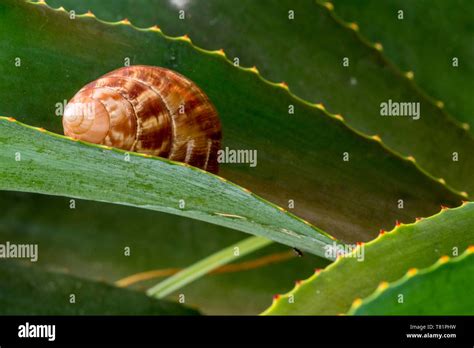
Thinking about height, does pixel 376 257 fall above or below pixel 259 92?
below

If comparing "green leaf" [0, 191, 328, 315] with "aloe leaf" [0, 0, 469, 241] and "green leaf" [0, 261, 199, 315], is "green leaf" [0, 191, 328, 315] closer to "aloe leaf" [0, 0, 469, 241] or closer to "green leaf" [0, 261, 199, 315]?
"green leaf" [0, 261, 199, 315]

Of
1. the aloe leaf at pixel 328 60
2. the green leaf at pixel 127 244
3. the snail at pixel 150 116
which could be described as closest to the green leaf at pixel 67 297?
the green leaf at pixel 127 244

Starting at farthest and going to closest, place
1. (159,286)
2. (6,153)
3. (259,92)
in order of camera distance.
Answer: (159,286) → (259,92) → (6,153)

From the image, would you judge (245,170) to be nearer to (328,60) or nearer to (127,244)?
(328,60)

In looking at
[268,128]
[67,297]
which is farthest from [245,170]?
[67,297]

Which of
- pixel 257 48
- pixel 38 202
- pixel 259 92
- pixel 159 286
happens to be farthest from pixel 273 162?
pixel 38 202
